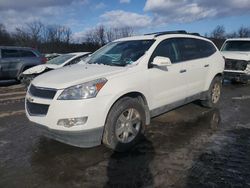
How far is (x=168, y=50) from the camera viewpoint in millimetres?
5699

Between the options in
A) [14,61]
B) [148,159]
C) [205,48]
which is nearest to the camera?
[148,159]

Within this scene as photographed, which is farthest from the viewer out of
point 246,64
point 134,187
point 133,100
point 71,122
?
point 246,64

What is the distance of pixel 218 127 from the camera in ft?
19.5

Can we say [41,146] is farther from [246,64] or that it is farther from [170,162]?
[246,64]

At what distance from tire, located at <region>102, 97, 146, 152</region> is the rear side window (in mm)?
1846

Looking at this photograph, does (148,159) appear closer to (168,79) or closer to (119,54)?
(168,79)

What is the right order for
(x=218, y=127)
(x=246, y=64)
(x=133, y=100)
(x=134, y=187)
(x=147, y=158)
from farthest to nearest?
(x=246, y=64) < (x=218, y=127) < (x=133, y=100) < (x=147, y=158) < (x=134, y=187)

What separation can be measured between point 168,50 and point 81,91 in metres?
2.27

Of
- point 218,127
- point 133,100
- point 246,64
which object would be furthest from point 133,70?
point 246,64

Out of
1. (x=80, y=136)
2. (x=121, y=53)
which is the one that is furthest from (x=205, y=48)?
(x=80, y=136)

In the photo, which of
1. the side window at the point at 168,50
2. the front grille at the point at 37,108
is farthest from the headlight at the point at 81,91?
the side window at the point at 168,50

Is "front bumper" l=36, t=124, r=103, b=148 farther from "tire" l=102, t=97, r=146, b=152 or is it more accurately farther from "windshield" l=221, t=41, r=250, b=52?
"windshield" l=221, t=41, r=250, b=52

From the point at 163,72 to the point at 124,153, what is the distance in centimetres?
167

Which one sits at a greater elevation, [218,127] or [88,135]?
[88,135]
